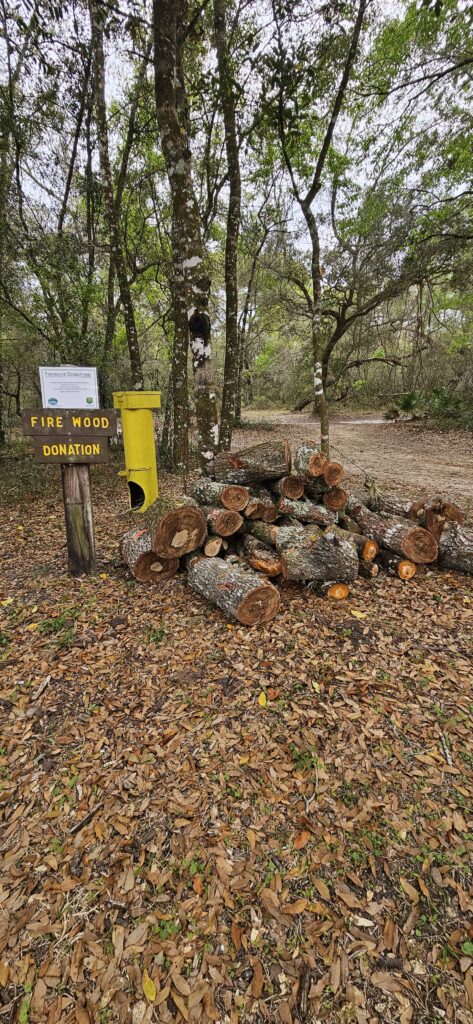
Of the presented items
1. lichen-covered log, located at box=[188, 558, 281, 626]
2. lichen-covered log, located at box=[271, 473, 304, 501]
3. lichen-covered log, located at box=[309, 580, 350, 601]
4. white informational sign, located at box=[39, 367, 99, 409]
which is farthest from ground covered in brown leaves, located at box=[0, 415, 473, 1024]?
white informational sign, located at box=[39, 367, 99, 409]

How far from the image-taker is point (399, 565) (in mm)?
4312

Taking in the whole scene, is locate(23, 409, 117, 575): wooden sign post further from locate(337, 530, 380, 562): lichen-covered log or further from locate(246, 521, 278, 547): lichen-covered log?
locate(337, 530, 380, 562): lichen-covered log

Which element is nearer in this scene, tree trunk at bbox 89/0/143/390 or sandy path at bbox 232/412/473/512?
tree trunk at bbox 89/0/143/390

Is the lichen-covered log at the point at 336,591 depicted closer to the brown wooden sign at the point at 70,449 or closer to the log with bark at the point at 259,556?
the log with bark at the point at 259,556

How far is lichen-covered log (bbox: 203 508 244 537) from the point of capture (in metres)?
4.16

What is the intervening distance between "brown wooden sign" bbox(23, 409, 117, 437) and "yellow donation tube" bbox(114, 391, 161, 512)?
4.65ft

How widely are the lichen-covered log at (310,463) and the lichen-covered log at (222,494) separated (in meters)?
0.60

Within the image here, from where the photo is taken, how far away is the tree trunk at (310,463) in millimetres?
4402

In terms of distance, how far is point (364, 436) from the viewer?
52.8 feet

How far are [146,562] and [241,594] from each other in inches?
50.3

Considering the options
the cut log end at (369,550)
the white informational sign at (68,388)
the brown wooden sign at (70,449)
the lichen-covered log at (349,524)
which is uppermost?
the white informational sign at (68,388)

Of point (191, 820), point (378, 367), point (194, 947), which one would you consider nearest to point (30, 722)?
point (191, 820)

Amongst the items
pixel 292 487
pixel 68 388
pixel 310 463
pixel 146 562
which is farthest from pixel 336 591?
pixel 68 388

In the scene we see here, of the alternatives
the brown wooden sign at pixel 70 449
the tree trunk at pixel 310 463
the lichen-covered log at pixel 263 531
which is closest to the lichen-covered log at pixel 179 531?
the lichen-covered log at pixel 263 531
